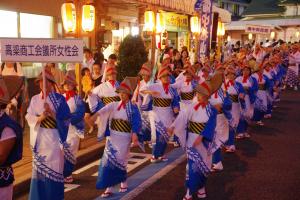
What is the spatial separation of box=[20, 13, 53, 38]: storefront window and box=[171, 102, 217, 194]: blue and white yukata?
25.5 ft

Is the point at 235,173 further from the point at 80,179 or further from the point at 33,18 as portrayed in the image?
the point at 33,18

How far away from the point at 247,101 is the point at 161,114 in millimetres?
3361

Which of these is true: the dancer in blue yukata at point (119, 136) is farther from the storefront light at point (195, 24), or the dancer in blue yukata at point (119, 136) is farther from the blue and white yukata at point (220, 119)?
the storefront light at point (195, 24)

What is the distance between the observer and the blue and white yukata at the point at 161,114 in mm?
8094

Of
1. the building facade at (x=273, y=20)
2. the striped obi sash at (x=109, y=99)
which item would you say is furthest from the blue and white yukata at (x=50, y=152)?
the building facade at (x=273, y=20)

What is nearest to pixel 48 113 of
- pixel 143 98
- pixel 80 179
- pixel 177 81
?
pixel 80 179

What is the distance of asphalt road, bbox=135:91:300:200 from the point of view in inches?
251

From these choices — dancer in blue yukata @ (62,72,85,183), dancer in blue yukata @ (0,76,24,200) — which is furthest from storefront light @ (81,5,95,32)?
dancer in blue yukata @ (0,76,24,200)

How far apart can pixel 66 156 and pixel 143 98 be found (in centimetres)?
262

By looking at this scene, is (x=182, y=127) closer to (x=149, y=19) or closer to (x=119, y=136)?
(x=119, y=136)

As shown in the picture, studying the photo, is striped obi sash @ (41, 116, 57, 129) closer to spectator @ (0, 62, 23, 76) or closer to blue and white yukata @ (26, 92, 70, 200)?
blue and white yukata @ (26, 92, 70, 200)

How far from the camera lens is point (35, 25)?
12992 mm

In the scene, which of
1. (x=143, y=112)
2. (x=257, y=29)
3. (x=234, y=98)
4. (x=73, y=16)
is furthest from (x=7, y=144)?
(x=257, y=29)

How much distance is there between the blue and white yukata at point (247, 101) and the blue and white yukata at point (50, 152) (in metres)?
5.87
